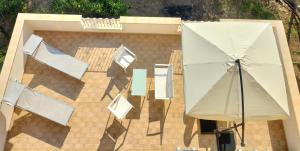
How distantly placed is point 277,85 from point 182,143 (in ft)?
12.6

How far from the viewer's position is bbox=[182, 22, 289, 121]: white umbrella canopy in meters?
10.9

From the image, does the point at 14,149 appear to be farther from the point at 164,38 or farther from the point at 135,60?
the point at 164,38

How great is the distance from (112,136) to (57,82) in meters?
3.11

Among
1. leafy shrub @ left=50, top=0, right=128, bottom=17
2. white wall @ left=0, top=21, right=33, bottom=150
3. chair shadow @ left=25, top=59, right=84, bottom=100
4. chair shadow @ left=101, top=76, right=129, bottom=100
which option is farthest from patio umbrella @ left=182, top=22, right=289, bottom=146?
leafy shrub @ left=50, top=0, right=128, bottom=17

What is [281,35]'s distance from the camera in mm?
13859

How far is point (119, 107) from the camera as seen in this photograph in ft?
41.8

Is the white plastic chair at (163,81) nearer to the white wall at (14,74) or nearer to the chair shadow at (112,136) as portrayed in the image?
the chair shadow at (112,136)

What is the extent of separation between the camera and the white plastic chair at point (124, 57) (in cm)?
1366

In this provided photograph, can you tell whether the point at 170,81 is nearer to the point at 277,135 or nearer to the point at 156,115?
the point at 156,115

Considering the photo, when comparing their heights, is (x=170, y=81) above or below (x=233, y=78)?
below

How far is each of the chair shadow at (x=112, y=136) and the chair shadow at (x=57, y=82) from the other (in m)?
1.85

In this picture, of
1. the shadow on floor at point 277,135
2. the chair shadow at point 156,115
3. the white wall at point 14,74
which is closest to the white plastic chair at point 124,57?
the chair shadow at point 156,115

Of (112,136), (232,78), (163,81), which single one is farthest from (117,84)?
(232,78)

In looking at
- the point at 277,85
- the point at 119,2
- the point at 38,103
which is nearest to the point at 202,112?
the point at 277,85
